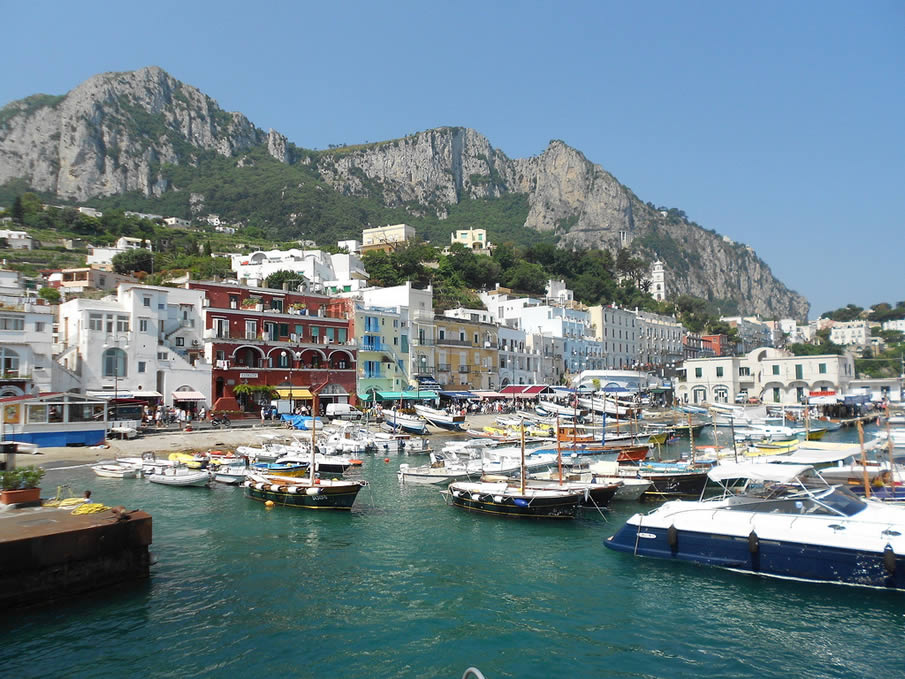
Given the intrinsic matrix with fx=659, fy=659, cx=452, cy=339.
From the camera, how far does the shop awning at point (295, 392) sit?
58719 millimetres

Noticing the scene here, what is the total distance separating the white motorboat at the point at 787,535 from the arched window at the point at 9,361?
42.0 meters

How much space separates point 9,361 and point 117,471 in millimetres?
16380

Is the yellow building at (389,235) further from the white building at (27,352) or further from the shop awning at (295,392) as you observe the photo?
the white building at (27,352)

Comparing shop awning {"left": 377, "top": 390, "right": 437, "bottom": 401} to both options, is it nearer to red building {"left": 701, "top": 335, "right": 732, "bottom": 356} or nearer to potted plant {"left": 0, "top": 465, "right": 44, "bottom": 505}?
potted plant {"left": 0, "top": 465, "right": 44, "bottom": 505}

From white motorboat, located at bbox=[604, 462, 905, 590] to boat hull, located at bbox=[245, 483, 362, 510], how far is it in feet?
36.5

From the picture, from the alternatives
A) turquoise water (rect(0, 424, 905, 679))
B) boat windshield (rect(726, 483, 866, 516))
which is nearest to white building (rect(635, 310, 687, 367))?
boat windshield (rect(726, 483, 866, 516))

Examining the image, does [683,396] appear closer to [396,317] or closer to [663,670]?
[396,317]

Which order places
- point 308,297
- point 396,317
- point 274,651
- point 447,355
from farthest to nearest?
point 447,355
point 396,317
point 308,297
point 274,651

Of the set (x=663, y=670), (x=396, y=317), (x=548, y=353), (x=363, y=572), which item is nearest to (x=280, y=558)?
(x=363, y=572)

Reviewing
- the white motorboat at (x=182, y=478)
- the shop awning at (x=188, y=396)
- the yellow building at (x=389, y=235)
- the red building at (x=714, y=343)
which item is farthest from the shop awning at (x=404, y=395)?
the red building at (x=714, y=343)

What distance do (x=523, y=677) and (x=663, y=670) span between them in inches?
116

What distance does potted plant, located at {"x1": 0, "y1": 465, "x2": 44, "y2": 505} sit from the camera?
64.0 ft

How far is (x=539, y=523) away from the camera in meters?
26.3

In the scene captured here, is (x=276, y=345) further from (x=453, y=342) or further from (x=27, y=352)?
(x=453, y=342)
